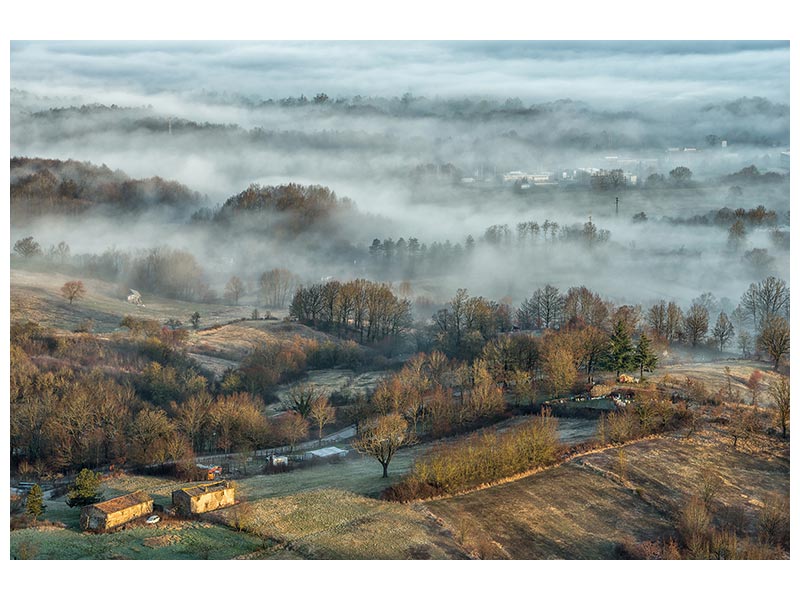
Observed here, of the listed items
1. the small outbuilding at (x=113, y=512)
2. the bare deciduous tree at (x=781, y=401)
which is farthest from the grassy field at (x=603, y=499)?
the small outbuilding at (x=113, y=512)

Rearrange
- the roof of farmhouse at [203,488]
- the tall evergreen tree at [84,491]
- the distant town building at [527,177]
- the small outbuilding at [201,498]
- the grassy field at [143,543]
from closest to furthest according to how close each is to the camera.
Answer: the grassy field at [143,543], the small outbuilding at [201,498], the roof of farmhouse at [203,488], the tall evergreen tree at [84,491], the distant town building at [527,177]

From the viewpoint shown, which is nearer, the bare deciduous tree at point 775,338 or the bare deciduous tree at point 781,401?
the bare deciduous tree at point 781,401

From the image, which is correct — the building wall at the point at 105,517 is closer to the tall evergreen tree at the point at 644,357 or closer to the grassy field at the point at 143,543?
the grassy field at the point at 143,543

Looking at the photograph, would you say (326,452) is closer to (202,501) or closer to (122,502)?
(202,501)

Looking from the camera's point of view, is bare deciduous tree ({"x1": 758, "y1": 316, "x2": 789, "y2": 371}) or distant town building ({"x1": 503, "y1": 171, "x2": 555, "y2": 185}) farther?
distant town building ({"x1": 503, "y1": 171, "x2": 555, "y2": 185})

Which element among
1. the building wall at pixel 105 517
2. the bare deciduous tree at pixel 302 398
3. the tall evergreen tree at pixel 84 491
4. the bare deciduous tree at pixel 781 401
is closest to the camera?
the building wall at pixel 105 517

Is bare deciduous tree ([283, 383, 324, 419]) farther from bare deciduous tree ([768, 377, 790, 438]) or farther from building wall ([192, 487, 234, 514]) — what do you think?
bare deciduous tree ([768, 377, 790, 438])

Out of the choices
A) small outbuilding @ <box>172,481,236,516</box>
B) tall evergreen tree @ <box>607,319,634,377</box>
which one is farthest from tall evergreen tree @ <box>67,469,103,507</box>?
tall evergreen tree @ <box>607,319,634,377</box>

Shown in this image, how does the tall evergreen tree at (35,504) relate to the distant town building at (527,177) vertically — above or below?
below
